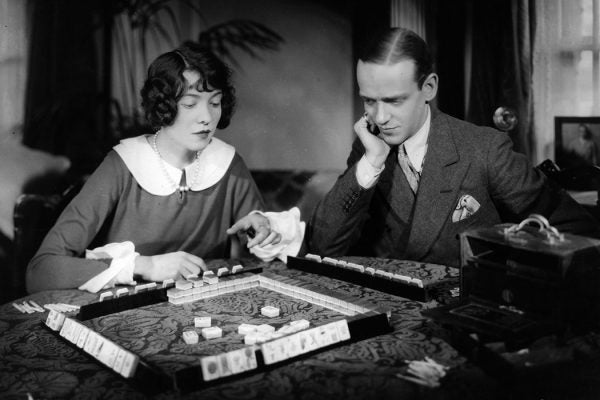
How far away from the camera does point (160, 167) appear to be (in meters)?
2.91

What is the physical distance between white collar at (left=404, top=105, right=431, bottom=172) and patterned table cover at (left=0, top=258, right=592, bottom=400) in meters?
1.10

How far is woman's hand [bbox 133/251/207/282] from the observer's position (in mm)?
2438

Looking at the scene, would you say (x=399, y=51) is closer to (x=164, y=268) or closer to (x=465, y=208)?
(x=465, y=208)

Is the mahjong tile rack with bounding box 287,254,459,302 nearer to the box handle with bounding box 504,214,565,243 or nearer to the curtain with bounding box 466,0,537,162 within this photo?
the box handle with bounding box 504,214,565,243

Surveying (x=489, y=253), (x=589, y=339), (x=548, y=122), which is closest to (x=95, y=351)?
(x=489, y=253)

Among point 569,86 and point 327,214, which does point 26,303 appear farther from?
point 569,86

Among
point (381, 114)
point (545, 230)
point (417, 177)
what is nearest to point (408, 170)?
point (417, 177)

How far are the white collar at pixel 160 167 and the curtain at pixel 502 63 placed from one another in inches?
50.9

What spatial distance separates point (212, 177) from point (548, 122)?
1.64 m

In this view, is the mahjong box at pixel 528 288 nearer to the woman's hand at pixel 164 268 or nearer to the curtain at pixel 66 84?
the woman's hand at pixel 164 268

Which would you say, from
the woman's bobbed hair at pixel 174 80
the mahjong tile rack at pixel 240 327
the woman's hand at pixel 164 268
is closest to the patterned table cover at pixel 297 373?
the mahjong tile rack at pixel 240 327

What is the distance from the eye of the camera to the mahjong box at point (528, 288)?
1654mm

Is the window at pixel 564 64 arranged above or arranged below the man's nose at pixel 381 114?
above

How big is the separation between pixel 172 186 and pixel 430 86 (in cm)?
134
